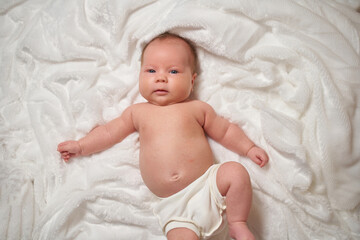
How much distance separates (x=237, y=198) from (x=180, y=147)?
275 mm

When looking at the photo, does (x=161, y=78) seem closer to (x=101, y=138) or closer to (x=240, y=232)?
(x=101, y=138)

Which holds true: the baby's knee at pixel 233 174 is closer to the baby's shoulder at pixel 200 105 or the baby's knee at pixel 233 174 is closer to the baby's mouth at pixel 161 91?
the baby's shoulder at pixel 200 105

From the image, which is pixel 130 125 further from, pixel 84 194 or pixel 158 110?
pixel 84 194

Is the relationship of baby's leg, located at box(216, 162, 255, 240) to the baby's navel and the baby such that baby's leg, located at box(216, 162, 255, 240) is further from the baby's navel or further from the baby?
the baby's navel

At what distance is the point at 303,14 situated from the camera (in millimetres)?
1213

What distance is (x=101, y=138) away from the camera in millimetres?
1287

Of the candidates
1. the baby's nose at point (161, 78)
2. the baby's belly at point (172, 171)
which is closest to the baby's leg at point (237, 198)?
→ the baby's belly at point (172, 171)

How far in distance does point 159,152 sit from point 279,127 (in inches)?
18.5

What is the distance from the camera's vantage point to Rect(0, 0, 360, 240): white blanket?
1170 mm

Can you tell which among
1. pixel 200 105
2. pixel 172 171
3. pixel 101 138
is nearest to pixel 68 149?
pixel 101 138

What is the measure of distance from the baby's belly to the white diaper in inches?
1.0

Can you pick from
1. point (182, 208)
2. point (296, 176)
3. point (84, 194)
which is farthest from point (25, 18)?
point (296, 176)

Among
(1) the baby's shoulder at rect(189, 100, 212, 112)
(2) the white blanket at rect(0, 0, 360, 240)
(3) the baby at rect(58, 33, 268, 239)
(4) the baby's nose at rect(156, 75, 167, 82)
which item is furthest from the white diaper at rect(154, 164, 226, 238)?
(4) the baby's nose at rect(156, 75, 167, 82)

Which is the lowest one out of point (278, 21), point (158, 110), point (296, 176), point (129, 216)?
point (129, 216)
